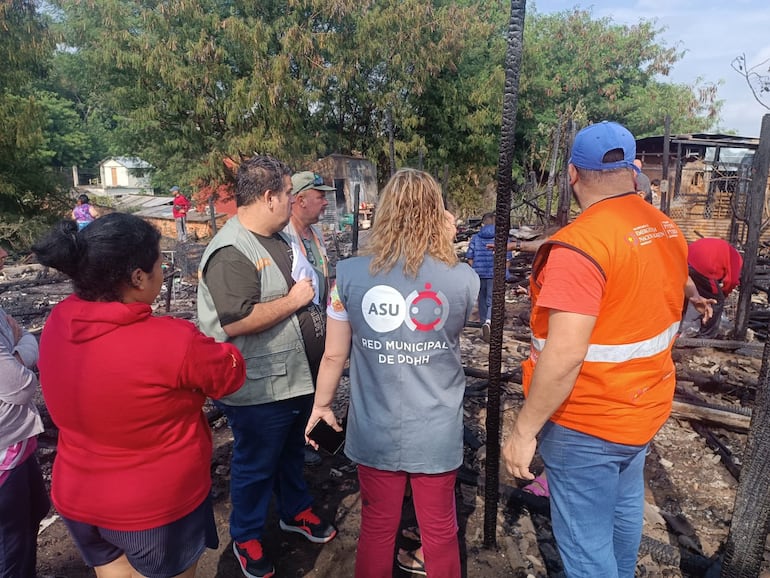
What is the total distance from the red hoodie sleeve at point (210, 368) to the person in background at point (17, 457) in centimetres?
81

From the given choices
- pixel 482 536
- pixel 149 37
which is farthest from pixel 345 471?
pixel 149 37

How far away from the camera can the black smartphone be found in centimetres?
252

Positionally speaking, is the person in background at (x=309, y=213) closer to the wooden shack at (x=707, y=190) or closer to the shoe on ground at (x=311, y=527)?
the shoe on ground at (x=311, y=527)

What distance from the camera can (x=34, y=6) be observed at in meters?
15.1

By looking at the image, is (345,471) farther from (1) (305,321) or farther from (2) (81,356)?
(2) (81,356)

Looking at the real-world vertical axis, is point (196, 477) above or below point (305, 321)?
below

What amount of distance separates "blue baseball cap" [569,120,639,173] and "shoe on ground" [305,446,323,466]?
3.00 metres

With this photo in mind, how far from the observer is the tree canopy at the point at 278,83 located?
1767 cm

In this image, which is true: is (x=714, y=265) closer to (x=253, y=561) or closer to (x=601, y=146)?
(x=601, y=146)

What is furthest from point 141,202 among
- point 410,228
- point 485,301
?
point 410,228

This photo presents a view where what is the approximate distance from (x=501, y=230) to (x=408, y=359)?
0.90 meters

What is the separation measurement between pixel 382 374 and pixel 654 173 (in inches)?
1096

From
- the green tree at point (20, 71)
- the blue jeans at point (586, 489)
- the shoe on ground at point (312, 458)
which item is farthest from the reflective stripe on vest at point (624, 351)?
the green tree at point (20, 71)

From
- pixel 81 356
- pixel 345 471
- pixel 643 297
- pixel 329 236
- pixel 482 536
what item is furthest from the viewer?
pixel 329 236
